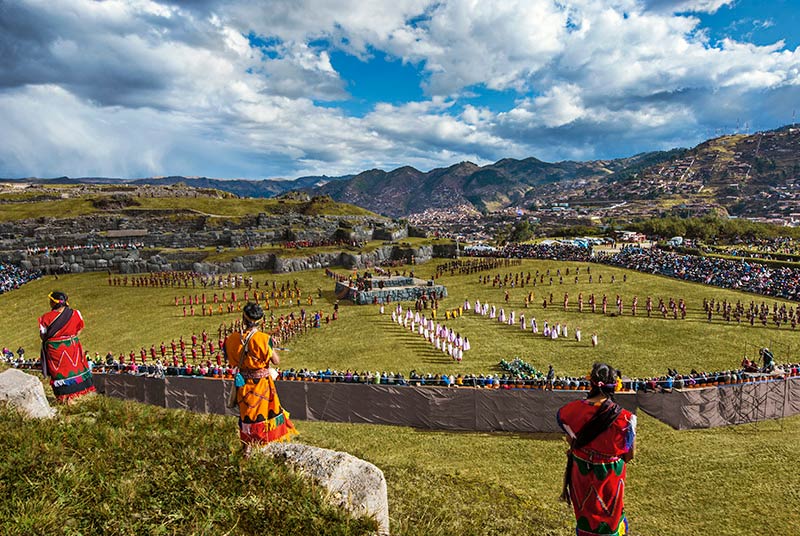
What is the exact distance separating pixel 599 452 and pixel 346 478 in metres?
3.07

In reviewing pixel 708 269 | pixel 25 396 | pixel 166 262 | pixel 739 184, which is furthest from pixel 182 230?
pixel 739 184

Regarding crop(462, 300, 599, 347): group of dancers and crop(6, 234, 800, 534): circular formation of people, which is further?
crop(462, 300, 599, 347): group of dancers

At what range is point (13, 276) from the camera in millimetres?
46125

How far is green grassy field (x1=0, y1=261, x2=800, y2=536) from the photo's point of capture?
334 inches

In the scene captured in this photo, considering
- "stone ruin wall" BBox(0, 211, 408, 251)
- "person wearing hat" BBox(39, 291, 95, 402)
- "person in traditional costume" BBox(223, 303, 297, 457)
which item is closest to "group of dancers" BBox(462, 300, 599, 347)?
"person in traditional costume" BBox(223, 303, 297, 457)

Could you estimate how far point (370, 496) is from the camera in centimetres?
488

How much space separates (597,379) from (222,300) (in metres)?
38.6

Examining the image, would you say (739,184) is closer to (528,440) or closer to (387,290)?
(387,290)

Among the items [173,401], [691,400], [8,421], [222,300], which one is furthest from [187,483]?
[222,300]

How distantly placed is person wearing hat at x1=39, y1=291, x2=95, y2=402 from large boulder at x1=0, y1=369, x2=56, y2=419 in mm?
2063

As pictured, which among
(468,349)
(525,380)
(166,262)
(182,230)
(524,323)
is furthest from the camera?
(182,230)

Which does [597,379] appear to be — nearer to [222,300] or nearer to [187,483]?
[187,483]

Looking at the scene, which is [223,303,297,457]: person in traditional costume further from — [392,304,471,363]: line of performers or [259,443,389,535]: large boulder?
[392,304,471,363]: line of performers

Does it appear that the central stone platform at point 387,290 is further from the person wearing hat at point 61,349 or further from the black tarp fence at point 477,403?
the person wearing hat at point 61,349
